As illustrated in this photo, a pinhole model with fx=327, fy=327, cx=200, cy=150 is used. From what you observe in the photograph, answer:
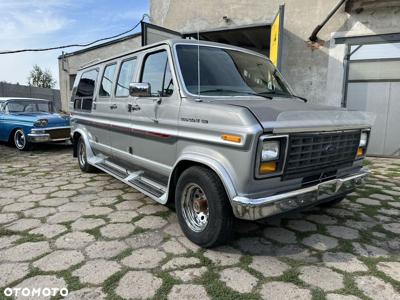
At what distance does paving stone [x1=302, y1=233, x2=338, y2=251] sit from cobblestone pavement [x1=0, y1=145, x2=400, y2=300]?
0.4 inches

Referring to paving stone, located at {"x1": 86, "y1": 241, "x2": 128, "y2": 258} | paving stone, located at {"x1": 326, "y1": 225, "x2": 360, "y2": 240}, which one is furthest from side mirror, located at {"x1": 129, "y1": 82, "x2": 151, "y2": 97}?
paving stone, located at {"x1": 326, "y1": 225, "x2": 360, "y2": 240}

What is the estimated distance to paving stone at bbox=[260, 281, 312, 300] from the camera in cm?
244

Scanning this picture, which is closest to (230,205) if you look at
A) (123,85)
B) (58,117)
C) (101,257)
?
(101,257)

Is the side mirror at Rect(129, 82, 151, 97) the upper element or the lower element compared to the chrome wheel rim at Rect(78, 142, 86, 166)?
upper

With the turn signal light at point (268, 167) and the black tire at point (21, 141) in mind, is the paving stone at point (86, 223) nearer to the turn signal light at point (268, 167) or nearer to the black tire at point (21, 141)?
the turn signal light at point (268, 167)

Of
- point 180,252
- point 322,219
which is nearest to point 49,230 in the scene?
point 180,252

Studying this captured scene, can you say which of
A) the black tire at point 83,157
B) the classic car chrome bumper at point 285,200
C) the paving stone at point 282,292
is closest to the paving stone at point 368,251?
the classic car chrome bumper at point 285,200

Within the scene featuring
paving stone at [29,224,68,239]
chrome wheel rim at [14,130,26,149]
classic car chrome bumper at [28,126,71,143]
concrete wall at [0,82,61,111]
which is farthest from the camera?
concrete wall at [0,82,61,111]

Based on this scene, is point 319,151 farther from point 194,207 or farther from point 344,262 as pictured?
point 194,207

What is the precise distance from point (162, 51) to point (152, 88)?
1.45 feet

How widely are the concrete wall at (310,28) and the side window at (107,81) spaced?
5.72m

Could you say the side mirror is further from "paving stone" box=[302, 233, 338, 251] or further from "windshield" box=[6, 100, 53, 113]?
"windshield" box=[6, 100, 53, 113]

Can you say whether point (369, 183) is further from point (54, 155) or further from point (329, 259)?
point (54, 155)

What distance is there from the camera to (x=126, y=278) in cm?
268
